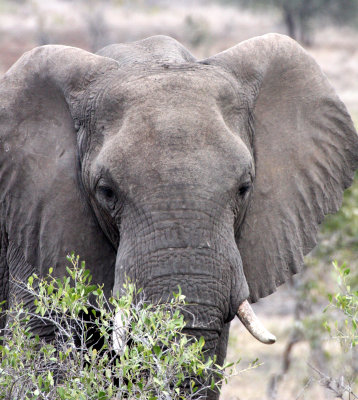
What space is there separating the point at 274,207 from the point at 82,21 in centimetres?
1900

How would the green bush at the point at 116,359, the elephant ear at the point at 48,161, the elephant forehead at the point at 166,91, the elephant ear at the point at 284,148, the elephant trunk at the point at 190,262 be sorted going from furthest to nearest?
the elephant ear at the point at 284,148 → the elephant ear at the point at 48,161 → the elephant forehead at the point at 166,91 → the elephant trunk at the point at 190,262 → the green bush at the point at 116,359

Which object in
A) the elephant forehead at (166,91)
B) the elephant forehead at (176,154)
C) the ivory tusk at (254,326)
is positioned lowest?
the ivory tusk at (254,326)

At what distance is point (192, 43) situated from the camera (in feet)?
67.1

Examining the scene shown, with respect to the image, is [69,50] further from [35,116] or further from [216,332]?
[216,332]

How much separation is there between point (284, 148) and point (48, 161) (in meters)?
1.05

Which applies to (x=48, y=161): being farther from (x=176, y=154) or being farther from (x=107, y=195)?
(x=176, y=154)

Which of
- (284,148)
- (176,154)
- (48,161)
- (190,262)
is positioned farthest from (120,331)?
(284,148)

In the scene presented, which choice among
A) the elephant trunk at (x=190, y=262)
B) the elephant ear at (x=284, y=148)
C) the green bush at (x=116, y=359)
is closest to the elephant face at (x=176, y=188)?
the elephant trunk at (x=190, y=262)

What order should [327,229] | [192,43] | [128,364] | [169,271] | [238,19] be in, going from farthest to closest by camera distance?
[238,19] → [192,43] → [327,229] → [169,271] → [128,364]

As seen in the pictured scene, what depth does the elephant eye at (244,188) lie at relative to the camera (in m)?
3.59

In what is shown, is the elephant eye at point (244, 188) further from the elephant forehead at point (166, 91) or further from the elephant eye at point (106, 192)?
the elephant eye at point (106, 192)

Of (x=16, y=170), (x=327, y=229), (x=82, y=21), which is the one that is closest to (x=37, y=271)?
(x=16, y=170)

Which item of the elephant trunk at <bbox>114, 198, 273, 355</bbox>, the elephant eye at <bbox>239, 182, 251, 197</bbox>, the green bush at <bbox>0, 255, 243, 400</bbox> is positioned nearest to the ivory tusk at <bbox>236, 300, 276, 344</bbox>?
the elephant trunk at <bbox>114, 198, 273, 355</bbox>

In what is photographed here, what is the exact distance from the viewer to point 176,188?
3322 millimetres
